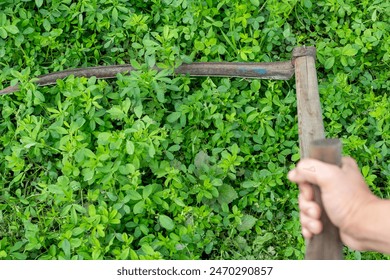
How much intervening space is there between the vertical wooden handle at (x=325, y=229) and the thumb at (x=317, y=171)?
21 millimetres

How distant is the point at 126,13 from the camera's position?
388cm

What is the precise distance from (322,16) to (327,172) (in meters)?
2.64

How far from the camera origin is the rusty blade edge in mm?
3594

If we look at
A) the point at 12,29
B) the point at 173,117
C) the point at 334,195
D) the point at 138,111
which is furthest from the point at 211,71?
the point at 334,195

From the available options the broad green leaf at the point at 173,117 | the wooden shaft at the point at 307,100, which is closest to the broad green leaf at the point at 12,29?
the broad green leaf at the point at 173,117

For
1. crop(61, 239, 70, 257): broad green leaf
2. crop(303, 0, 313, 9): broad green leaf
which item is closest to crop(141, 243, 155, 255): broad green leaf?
crop(61, 239, 70, 257): broad green leaf

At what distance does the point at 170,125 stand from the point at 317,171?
6.20 ft

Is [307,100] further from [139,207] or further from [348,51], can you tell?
[139,207]

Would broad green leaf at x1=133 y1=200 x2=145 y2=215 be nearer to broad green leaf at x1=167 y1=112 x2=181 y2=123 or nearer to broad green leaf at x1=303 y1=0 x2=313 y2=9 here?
broad green leaf at x1=167 y1=112 x2=181 y2=123

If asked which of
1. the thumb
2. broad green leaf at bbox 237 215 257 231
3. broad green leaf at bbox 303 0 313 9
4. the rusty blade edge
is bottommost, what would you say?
broad green leaf at bbox 237 215 257 231

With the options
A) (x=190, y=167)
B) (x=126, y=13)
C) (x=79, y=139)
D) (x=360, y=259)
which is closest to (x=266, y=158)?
(x=190, y=167)

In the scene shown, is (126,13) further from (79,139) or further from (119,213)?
(119,213)

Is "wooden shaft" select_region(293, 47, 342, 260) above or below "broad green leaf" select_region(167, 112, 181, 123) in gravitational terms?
above

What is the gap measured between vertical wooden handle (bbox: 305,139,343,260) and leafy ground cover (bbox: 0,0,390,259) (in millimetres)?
1256
